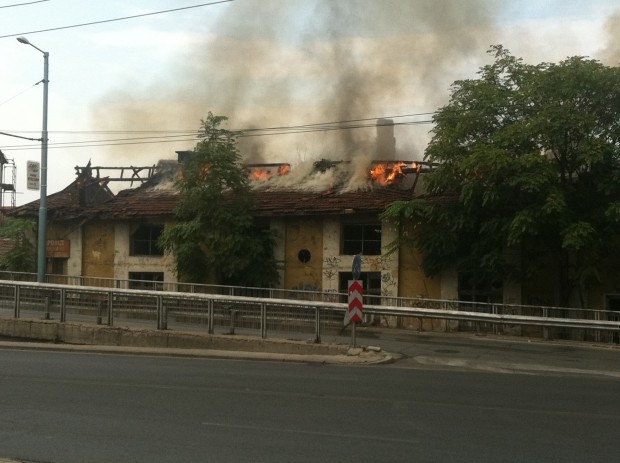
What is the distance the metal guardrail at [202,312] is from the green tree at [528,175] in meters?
3.93

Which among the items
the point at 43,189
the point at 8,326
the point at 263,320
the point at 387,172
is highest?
the point at 387,172

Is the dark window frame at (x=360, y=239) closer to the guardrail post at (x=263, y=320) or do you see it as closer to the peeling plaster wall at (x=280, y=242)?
the peeling plaster wall at (x=280, y=242)

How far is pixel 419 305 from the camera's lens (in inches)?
977

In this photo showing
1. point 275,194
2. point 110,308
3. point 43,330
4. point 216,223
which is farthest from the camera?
point 275,194

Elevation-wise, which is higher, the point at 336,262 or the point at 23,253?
the point at 23,253

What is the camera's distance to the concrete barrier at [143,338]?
15.4 meters

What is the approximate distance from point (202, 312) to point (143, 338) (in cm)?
145

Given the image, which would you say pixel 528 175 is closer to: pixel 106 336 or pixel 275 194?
pixel 275 194

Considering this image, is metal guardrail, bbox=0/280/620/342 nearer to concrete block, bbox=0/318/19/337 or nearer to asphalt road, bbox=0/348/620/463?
concrete block, bbox=0/318/19/337

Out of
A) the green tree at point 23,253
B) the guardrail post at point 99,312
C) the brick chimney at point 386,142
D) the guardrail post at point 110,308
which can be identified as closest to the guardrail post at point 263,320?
the guardrail post at point 110,308

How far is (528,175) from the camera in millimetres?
20734

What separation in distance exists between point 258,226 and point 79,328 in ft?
38.6

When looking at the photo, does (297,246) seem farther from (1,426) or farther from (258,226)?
(1,426)

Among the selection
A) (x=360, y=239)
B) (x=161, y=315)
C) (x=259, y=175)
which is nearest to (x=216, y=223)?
(x=360, y=239)
